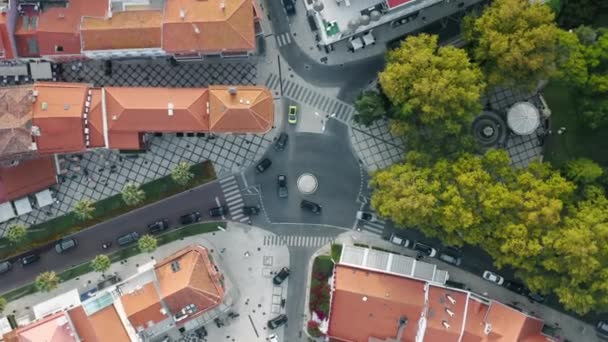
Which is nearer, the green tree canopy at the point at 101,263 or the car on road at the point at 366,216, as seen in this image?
the green tree canopy at the point at 101,263

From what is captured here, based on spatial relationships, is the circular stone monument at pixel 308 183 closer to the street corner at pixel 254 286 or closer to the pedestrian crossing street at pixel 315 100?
the street corner at pixel 254 286

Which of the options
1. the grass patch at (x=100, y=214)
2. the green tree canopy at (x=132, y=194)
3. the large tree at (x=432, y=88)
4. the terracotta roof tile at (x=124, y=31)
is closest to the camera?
the large tree at (x=432, y=88)

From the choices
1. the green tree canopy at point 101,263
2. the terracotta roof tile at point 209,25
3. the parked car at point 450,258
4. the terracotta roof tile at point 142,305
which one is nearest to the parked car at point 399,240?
the parked car at point 450,258

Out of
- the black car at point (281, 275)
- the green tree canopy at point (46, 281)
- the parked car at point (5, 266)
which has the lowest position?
the black car at point (281, 275)

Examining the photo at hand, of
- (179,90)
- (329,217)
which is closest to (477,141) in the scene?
(329,217)

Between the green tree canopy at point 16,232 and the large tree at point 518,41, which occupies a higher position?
the large tree at point 518,41

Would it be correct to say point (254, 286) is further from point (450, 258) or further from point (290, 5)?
point (290, 5)

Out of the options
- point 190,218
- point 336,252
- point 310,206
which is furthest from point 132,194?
point 336,252

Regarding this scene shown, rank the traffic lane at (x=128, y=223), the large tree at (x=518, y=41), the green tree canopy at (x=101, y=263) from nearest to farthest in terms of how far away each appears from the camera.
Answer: the large tree at (x=518, y=41) < the green tree canopy at (x=101, y=263) < the traffic lane at (x=128, y=223)
